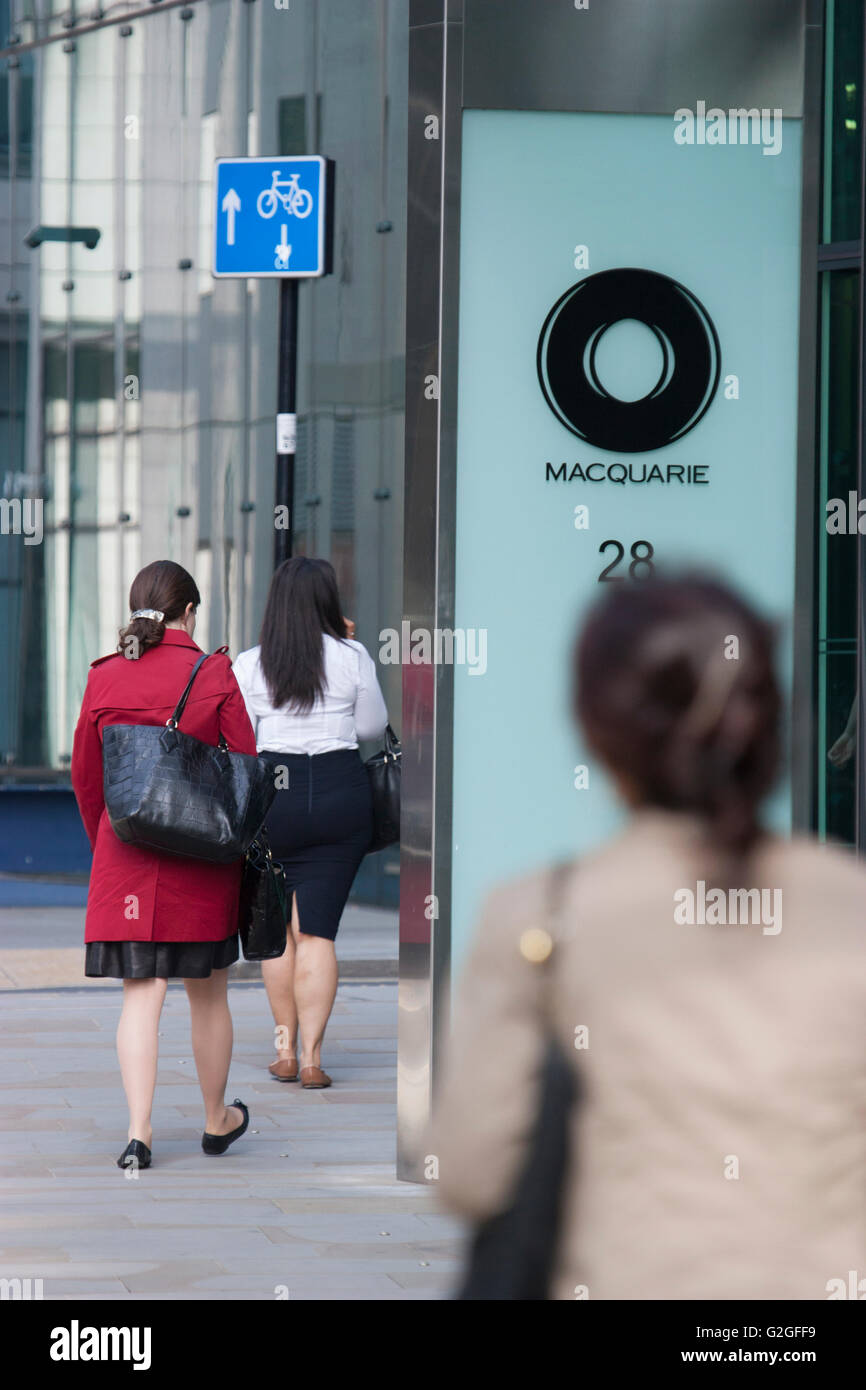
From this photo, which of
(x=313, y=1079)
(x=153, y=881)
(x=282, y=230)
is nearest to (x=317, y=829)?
(x=313, y=1079)

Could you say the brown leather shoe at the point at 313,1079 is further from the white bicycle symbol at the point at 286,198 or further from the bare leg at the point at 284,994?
the white bicycle symbol at the point at 286,198

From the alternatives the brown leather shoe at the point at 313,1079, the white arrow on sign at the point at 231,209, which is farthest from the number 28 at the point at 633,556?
the white arrow on sign at the point at 231,209

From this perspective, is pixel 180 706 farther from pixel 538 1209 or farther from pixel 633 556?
pixel 538 1209

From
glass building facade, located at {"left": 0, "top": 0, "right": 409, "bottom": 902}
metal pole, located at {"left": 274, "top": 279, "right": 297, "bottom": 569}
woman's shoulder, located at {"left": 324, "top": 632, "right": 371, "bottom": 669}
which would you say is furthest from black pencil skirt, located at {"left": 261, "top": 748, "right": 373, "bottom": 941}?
glass building facade, located at {"left": 0, "top": 0, "right": 409, "bottom": 902}

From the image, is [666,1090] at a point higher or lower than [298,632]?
lower

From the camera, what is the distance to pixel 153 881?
5910mm

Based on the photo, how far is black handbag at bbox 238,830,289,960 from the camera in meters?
6.12

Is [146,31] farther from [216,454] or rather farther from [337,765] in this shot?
[337,765]

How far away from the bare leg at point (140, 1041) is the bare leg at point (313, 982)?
129 cm

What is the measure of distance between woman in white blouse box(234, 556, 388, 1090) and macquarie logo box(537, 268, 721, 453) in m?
1.78

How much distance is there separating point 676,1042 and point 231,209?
824 centimetres

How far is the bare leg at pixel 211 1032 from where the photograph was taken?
20.0 feet

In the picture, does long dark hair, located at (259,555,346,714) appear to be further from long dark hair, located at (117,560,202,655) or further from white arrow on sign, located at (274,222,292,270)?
white arrow on sign, located at (274,222,292,270)
